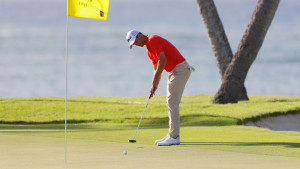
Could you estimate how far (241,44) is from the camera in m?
22.5

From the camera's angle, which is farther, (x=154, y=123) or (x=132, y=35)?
(x=154, y=123)

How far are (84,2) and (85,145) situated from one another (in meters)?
2.92

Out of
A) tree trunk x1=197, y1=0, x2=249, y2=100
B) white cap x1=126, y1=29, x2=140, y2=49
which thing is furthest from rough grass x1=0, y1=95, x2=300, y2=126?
white cap x1=126, y1=29, x2=140, y2=49

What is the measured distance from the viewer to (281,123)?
19.6 meters

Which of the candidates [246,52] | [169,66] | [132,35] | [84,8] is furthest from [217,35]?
[84,8]

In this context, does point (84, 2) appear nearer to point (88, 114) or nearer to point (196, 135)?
point (196, 135)

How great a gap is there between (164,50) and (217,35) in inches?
541

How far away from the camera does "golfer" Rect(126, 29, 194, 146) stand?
10.1 metres

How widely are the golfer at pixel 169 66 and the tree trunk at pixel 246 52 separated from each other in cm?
1214

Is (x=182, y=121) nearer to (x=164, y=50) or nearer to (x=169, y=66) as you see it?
(x=169, y=66)

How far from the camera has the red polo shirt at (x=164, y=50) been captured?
10.1 meters

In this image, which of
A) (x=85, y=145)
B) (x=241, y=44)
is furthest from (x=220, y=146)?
(x=241, y=44)

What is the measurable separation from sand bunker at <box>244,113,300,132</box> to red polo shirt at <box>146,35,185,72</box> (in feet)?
27.3

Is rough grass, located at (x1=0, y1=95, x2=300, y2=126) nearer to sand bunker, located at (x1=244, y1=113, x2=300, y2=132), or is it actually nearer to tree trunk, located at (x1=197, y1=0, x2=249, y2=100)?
sand bunker, located at (x1=244, y1=113, x2=300, y2=132)
